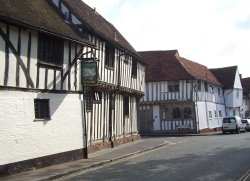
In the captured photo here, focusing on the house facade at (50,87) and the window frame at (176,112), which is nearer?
the house facade at (50,87)

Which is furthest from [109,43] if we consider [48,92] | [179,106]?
[179,106]

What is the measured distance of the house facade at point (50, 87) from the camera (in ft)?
44.0

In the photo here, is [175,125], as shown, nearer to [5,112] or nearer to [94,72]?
[94,72]

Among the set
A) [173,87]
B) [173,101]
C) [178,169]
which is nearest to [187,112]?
[173,101]

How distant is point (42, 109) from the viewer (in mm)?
15336

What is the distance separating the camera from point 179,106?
40281 mm

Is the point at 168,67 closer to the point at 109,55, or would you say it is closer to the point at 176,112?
the point at 176,112

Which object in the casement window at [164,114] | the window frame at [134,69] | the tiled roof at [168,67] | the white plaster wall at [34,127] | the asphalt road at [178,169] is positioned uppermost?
the tiled roof at [168,67]

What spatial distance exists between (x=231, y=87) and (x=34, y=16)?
1639 inches

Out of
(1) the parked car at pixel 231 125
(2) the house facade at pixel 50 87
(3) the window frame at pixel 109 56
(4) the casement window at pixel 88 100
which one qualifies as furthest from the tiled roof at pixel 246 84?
(4) the casement window at pixel 88 100

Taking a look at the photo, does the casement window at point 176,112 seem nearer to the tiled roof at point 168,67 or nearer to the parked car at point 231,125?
the tiled roof at point 168,67

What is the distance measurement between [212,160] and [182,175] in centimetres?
411

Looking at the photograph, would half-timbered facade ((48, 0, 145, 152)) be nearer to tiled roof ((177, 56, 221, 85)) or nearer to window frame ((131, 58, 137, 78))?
window frame ((131, 58, 137, 78))

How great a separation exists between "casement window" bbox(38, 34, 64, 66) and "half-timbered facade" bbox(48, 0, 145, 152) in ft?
6.37
